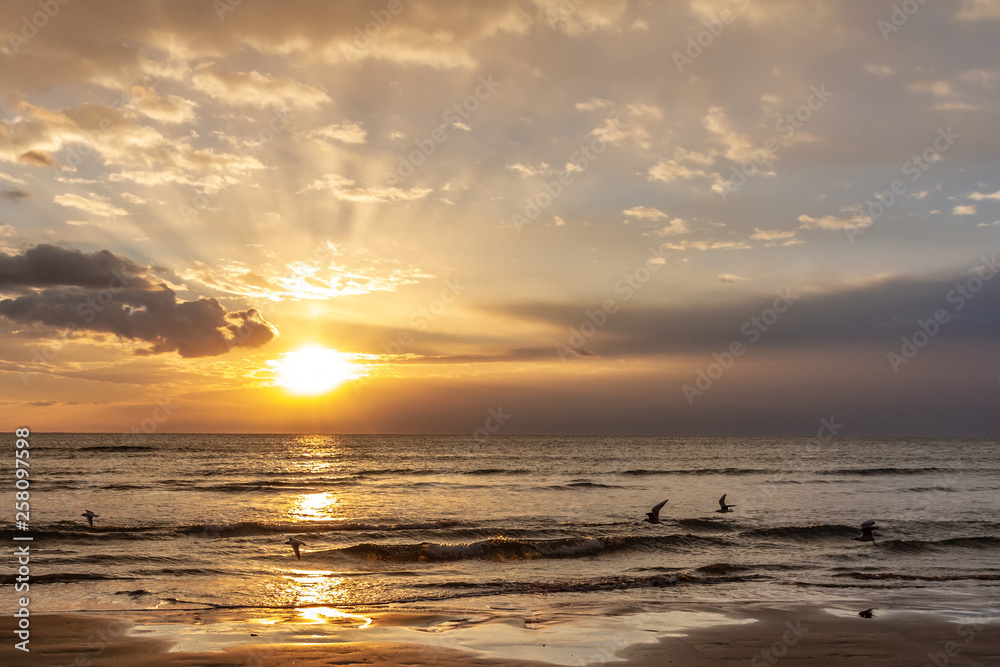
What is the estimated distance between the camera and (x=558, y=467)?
67.9 m

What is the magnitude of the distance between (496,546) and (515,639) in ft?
36.1

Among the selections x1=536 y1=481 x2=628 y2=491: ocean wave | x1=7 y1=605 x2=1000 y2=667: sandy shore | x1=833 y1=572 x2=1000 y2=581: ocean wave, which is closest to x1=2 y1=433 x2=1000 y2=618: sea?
x1=833 y1=572 x2=1000 y2=581: ocean wave

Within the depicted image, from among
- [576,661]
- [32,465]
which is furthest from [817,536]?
[32,465]

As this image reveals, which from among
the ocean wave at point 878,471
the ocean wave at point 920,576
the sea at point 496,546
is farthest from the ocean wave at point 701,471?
the ocean wave at point 920,576

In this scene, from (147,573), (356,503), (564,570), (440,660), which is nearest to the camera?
(440,660)

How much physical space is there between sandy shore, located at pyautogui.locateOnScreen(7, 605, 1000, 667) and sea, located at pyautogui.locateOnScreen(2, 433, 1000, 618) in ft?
4.33

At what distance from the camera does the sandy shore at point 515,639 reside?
10.3 m

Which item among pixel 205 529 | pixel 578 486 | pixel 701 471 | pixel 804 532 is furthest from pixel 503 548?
pixel 701 471

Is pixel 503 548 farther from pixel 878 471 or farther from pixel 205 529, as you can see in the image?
pixel 878 471

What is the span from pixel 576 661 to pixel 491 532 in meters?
16.0

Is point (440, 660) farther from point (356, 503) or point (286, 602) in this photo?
point (356, 503)

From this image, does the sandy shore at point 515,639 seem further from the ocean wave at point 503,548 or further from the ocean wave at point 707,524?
the ocean wave at point 707,524

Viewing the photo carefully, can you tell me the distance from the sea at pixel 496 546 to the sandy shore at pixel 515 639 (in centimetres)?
132

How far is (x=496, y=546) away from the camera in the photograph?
22234mm
